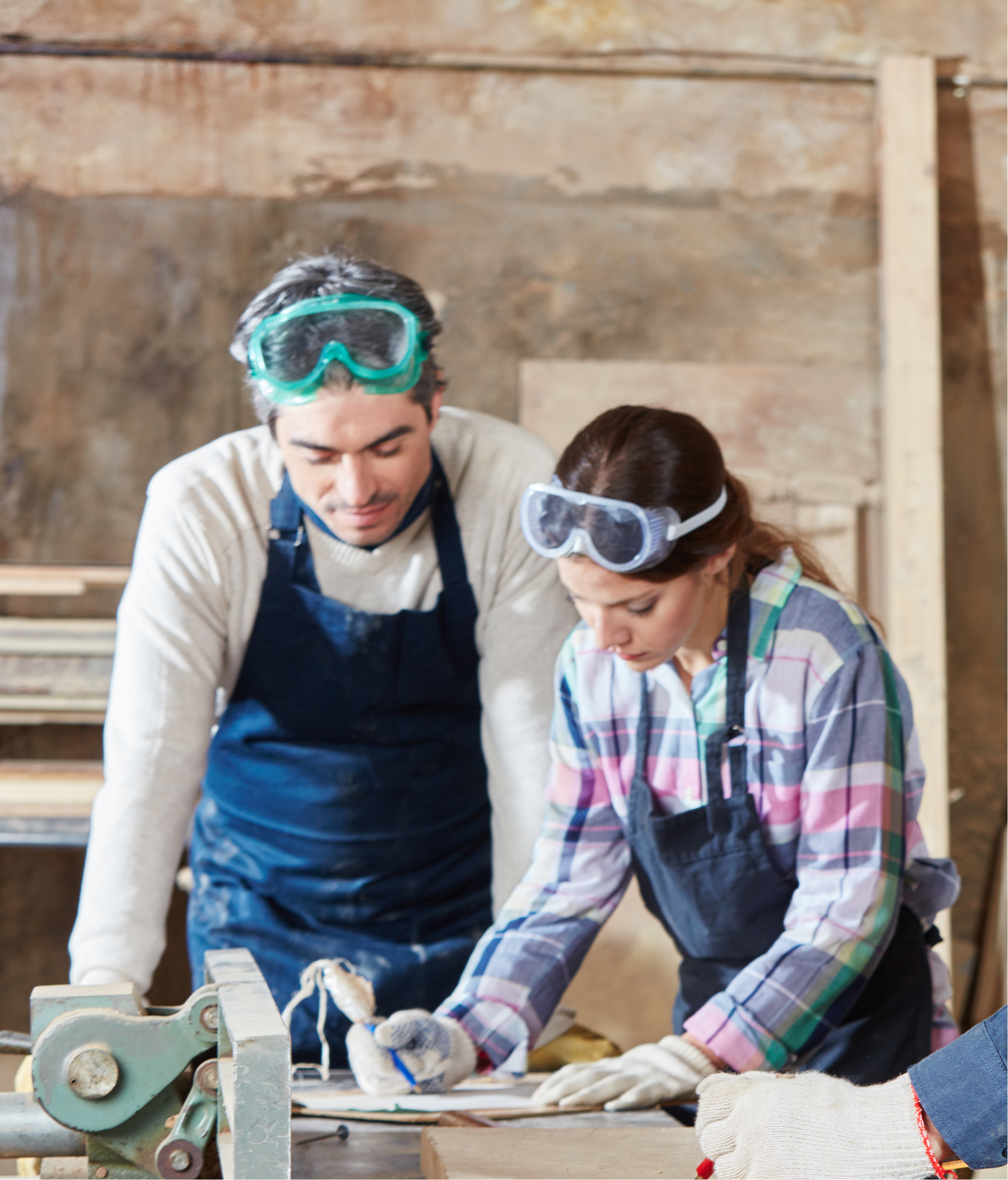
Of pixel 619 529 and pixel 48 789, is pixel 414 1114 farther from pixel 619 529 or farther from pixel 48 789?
pixel 48 789

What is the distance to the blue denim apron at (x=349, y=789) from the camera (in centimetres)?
214

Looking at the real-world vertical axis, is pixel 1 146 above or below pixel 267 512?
above

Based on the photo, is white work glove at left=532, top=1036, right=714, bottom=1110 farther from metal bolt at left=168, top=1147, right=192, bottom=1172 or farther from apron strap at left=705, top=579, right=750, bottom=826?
metal bolt at left=168, top=1147, right=192, bottom=1172

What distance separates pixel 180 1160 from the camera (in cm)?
117

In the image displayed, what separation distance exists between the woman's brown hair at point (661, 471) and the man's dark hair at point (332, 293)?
1.44 feet

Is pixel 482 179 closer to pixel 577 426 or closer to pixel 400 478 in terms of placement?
pixel 577 426

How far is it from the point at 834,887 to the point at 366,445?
0.99 meters

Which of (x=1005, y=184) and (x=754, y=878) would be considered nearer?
(x=754, y=878)

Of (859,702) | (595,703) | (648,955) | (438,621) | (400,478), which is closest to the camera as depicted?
(859,702)

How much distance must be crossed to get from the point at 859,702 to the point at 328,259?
1.14 m

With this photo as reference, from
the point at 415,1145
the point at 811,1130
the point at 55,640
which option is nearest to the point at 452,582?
the point at 415,1145

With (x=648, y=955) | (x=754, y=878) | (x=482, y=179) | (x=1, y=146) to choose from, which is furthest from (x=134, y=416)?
(x=754, y=878)

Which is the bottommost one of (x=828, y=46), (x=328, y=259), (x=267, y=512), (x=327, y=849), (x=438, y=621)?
(x=327, y=849)

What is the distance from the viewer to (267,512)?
6.95 feet
